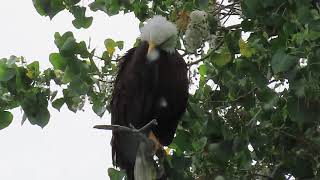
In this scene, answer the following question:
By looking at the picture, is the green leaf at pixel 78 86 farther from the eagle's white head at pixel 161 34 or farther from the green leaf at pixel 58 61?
the eagle's white head at pixel 161 34

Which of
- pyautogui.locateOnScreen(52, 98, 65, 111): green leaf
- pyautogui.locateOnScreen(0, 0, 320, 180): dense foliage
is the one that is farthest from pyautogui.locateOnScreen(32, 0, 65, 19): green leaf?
pyautogui.locateOnScreen(52, 98, 65, 111): green leaf

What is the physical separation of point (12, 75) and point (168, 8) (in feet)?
5.01

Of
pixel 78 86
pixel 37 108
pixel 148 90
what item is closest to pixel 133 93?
pixel 148 90

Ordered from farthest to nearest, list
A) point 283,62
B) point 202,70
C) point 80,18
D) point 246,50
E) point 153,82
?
point 202,70, point 153,82, point 80,18, point 246,50, point 283,62

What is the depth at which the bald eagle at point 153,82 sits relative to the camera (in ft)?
16.2

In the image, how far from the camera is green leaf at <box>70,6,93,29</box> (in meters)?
4.80

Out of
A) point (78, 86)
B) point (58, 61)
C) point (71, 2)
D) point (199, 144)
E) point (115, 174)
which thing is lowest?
point (115, 174)

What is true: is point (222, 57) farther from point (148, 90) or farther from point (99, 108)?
point (99, 108)

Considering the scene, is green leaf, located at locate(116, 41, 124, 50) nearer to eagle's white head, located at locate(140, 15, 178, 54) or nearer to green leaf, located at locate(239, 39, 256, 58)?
eagle's white head, located at locate(140, 15, 178, 54)

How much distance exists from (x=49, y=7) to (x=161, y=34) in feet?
2.83

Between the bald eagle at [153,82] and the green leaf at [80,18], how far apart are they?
450 mm

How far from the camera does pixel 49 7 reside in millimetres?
4668

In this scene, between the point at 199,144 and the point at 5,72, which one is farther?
the point at 199,144

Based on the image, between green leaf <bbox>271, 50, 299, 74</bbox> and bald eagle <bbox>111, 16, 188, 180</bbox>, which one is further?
bald eagle <bbox>111, 16, 188, 180</bbox>
